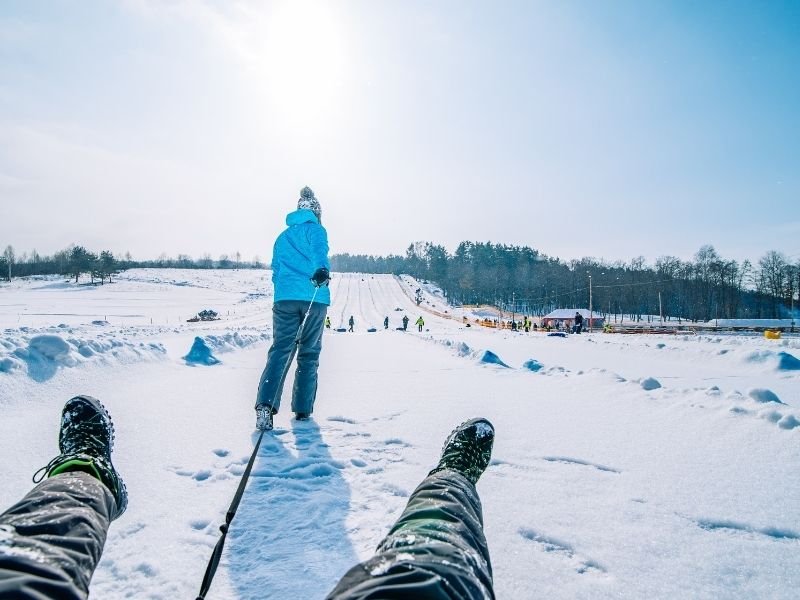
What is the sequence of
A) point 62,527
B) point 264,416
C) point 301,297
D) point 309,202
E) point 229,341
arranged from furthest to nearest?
point 229,341
point 309,202
point 301,297
point 264,416
point 62,527

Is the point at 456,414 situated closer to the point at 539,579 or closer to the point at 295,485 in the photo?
the point at 295,485

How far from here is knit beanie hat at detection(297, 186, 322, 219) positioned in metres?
3.95

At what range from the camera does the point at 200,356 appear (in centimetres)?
729

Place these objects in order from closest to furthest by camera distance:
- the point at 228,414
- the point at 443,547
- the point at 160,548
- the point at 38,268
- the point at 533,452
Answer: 1. the point at 443,547
2. the point at 160,548
3. the point at 533,452
4. the point at 228,414
5. the point at 38,268

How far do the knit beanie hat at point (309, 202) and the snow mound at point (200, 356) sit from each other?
438 centimetres

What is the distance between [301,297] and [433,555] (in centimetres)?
289

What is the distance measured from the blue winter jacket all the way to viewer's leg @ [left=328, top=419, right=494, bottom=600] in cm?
250

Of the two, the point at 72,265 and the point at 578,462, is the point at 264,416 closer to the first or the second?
the point at 578,462

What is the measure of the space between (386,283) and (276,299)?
→ 107715mm

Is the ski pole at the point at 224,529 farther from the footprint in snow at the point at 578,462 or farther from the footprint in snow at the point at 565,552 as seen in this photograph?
the footprint in snow at the point at 578,462

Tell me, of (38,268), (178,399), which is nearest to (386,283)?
(38,268)

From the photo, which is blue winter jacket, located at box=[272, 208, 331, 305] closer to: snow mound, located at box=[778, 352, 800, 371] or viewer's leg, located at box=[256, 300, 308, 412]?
viewer's leg, located at box=[256, 300, 308, 412]

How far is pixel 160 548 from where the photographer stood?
1.57m

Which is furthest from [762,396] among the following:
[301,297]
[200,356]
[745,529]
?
[200,356]
